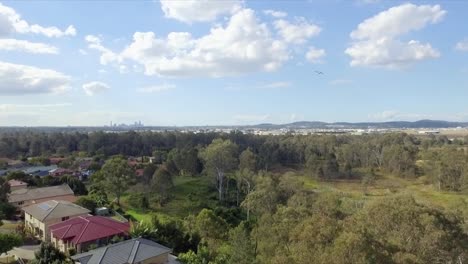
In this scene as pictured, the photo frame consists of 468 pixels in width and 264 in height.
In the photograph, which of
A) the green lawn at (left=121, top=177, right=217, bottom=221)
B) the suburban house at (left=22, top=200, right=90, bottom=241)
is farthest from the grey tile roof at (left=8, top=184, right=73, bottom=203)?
the green lawn at (left=121, top=177, right=217, bottom=221)

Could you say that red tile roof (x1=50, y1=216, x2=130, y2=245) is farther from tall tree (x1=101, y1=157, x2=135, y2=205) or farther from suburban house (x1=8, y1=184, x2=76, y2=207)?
tall tree (x1=101, y1=157, x2=135, y2=205)

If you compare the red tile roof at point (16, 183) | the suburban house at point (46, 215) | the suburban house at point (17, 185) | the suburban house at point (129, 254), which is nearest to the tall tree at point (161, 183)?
the suburban house at point (46, 215)

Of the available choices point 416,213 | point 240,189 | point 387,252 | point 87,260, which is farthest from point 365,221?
point 240,189

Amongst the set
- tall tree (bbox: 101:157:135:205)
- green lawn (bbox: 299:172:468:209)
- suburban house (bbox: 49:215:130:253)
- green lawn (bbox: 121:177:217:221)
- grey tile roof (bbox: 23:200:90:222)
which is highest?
tall tree (bbox: 101:157:135:205)

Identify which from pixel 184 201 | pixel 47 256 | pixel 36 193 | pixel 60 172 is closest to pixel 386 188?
pixel 184 201

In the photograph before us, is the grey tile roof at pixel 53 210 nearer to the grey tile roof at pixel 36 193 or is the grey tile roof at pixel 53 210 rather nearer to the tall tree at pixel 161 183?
the grey tile roof at pixel 36 193

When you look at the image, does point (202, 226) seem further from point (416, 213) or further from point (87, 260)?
point (416, 213)
